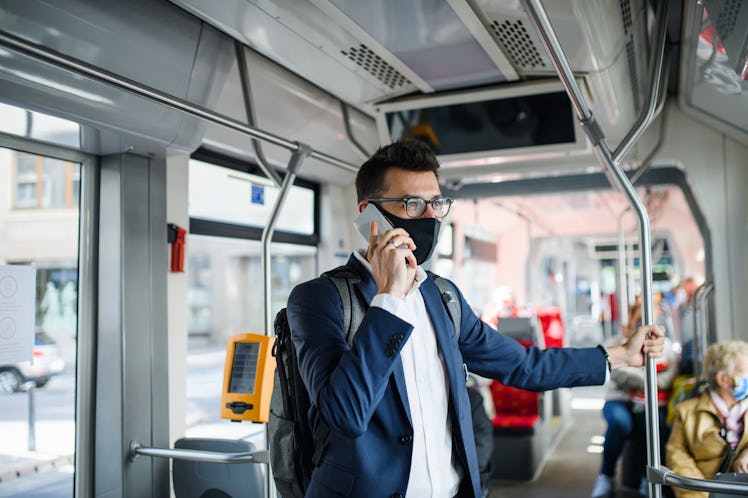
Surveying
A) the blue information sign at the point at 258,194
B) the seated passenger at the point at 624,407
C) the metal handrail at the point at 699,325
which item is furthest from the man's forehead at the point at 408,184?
the seated passenger at the point at 624,407

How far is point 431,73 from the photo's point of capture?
3.27 meters

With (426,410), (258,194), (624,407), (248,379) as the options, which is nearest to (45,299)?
(248,379)

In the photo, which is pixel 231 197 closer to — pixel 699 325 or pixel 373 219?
pixel 373 219

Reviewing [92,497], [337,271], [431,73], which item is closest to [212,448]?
[92,497]

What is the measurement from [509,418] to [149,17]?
4.82m

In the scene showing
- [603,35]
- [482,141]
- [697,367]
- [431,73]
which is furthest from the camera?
[697,367]

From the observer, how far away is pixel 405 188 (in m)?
1.63

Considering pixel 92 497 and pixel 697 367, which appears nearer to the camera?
pixel 92 497

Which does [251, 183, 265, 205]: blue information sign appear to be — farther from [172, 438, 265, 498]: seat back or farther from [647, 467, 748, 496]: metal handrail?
[647, 467, 748, 496]: metal handrail

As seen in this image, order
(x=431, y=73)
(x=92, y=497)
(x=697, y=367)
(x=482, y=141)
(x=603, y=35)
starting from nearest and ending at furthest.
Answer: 1. (x=603, y=35)
2. (x=92, y=497)
3. (x=431, y=73)
4. (x=482, y=141)
5. (x=697, y=367)

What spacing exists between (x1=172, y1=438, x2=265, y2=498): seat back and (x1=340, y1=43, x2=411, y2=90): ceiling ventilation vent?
1832mm

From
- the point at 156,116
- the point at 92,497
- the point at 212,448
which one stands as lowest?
the point at 92,497

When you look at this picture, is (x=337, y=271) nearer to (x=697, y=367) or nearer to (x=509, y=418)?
(x=697, y=367)

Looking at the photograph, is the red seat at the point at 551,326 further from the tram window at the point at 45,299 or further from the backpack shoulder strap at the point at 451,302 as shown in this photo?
the backpack shoulder strap at the point at 451,302
